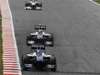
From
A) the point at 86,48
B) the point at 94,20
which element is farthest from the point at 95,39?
the point at 94,20

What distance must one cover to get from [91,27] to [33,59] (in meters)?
18.0

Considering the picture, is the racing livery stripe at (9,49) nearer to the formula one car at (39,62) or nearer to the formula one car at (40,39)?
the formula one car at (39,62)

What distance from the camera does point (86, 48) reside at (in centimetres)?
3322

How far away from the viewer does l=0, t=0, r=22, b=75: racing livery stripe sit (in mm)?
25841

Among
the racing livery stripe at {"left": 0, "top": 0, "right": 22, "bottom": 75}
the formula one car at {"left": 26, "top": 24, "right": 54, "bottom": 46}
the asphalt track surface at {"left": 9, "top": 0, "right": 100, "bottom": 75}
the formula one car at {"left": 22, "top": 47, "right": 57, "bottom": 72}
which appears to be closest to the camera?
the formula one car at {"left": 22, "top": 47, "right": 57, "bottom": 72}

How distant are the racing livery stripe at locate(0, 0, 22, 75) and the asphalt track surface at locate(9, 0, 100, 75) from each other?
18.4 inches

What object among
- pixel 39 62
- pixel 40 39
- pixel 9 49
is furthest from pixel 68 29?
pixel 39 62

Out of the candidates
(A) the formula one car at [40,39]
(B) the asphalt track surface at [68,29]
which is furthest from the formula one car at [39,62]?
(A) the formula one car at [40,39]

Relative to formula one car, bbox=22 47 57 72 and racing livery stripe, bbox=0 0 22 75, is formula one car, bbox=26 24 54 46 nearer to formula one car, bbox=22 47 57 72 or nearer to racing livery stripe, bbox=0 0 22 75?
racing livery stripe, bbox=0 0 22 75

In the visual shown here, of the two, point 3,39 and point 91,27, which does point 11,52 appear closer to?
point 3,39

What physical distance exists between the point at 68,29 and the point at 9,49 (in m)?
10.9

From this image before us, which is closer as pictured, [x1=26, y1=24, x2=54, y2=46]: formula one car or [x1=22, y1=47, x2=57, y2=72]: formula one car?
[x1=22, y1=47, x2=57, y2=72]: formula one car

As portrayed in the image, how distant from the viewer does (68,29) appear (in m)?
41.1

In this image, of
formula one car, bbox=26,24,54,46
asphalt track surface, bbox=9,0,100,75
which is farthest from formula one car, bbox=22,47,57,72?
formula one car, bbox=26,24,54,46
